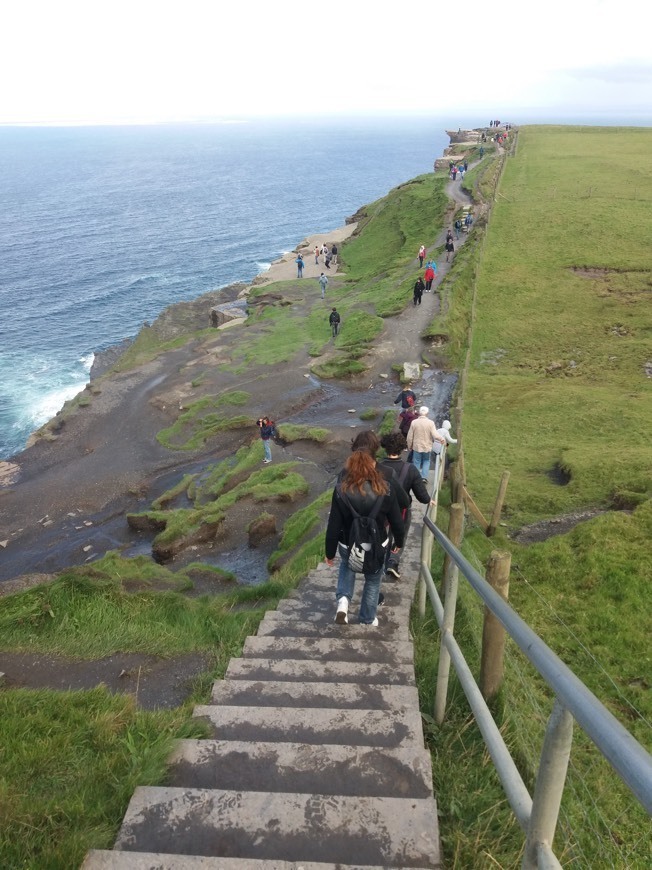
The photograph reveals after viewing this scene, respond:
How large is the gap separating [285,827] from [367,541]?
316cm

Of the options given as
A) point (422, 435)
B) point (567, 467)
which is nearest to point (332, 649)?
point (422, 435)

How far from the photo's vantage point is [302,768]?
3.82m

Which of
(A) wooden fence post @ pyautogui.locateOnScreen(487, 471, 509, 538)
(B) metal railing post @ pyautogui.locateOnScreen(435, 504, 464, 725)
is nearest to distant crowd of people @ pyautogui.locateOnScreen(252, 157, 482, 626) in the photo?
(B) metal railing post @ pyautogui.locateOnScreen(435, 504, 464, 725)

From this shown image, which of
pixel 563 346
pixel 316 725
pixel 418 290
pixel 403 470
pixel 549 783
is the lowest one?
pixel 563 346

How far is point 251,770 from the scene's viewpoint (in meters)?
3.82

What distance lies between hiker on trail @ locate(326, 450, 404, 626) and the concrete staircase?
1.07 meters

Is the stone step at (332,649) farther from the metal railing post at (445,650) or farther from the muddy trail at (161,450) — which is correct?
the muddy trail at (161,450)

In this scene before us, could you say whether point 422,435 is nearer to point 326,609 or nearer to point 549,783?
point 326,609

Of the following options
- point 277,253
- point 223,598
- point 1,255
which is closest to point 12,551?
point 223,598

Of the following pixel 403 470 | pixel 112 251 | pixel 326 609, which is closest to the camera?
pixel 403 470

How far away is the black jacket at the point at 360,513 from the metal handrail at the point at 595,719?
3.31 meters

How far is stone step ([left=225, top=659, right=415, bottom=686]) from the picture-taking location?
5.31 m

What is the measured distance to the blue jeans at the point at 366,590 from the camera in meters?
6.43

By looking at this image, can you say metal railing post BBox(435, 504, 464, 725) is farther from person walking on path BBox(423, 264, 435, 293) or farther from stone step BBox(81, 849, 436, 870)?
person walking on path BBox(423, 264, 435, 293)
